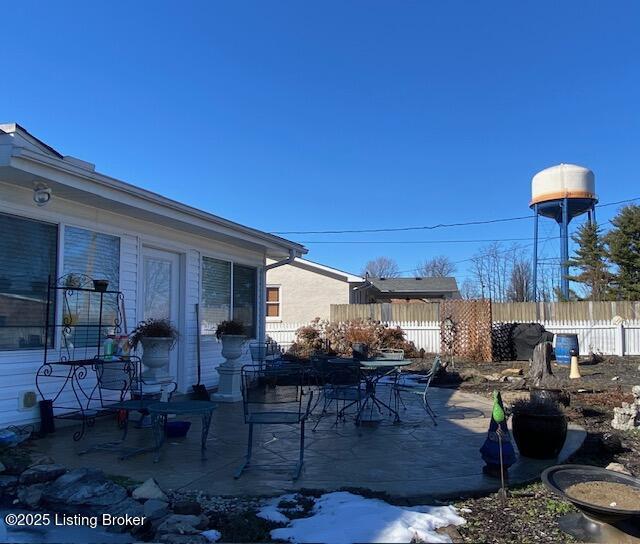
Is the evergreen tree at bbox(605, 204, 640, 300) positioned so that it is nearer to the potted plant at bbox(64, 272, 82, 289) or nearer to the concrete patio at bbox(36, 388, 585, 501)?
the concrete patio at bbox(36, 388, 585, 501)

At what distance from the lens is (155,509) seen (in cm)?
354

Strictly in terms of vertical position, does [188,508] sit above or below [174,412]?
below

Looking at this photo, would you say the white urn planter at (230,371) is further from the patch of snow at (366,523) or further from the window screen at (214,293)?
the patch of snow at (366,523)

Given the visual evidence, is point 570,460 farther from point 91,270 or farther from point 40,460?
point 91,270

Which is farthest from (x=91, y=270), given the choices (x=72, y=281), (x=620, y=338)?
(x=620, y=338)

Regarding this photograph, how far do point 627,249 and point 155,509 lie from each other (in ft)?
80.1

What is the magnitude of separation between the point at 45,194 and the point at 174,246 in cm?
282

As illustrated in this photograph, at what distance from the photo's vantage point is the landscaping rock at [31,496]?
3.78 metres

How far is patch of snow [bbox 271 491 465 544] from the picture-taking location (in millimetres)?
3135

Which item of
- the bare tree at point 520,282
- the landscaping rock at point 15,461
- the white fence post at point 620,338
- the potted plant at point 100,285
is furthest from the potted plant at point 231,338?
the bare tree at point 520,282

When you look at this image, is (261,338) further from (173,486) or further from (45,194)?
(173,486)

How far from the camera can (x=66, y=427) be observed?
6164 mm

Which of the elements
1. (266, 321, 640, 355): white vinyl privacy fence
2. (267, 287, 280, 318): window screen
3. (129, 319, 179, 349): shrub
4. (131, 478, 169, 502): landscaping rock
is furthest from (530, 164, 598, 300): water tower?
(131, 478, 169, 502): landscaping rock

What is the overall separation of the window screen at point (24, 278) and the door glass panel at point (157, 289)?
71.7 inches
